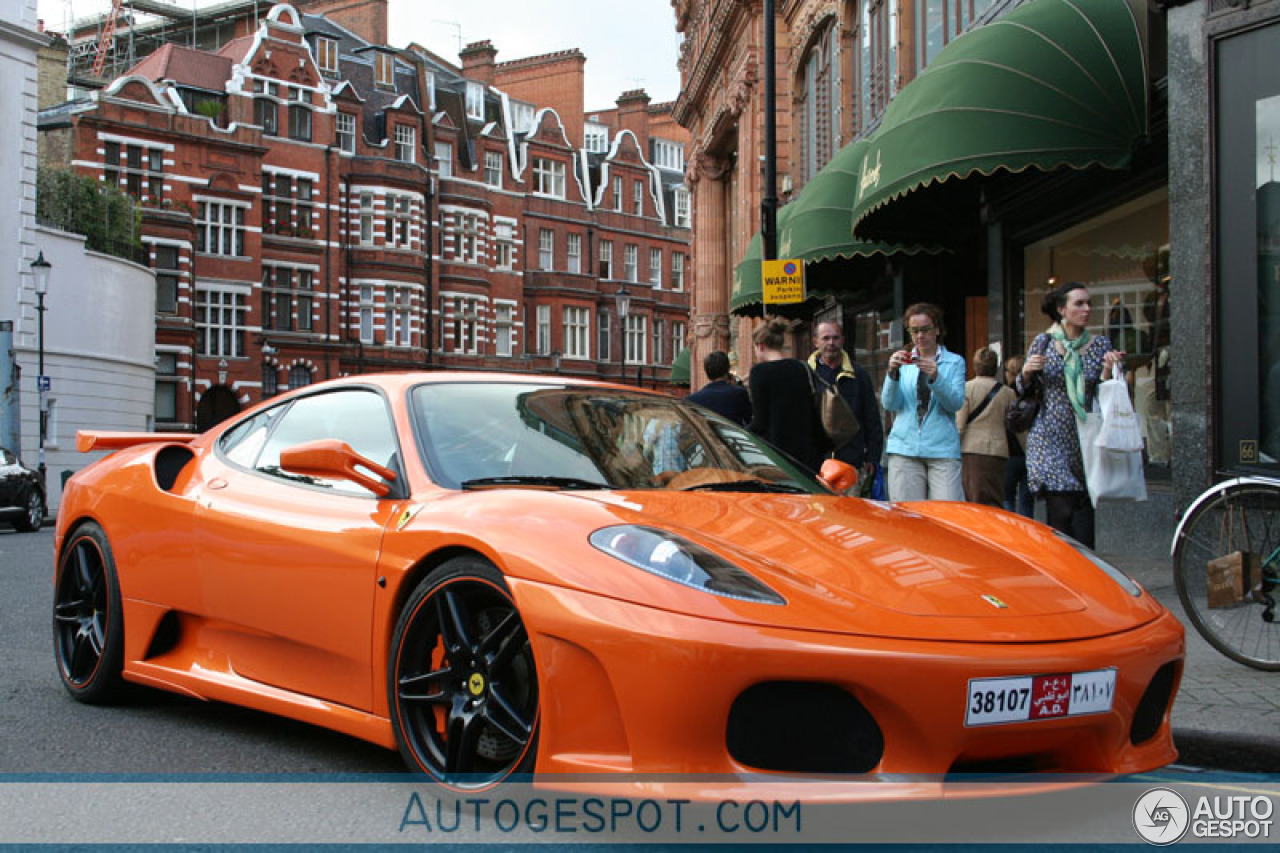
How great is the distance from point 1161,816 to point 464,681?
1.83 metres

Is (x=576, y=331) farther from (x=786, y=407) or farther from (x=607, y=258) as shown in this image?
(x=786, y=407)

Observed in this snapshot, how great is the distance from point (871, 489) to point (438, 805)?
5.97 m

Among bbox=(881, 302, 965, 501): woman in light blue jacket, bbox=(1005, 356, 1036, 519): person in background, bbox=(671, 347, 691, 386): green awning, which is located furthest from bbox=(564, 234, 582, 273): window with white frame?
bbox=(881, 302, 965, 501): woman in light blue jacket

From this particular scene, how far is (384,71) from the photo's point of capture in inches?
2258

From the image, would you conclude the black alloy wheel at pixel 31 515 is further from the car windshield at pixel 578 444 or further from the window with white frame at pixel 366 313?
the window with white frame at pixel 366 313

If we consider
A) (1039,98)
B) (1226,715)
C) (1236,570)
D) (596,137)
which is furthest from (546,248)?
(1226,715)

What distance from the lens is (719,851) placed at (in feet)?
9.46

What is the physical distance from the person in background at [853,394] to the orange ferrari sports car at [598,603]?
392 cm

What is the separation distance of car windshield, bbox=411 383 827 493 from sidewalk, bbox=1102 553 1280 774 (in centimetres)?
143

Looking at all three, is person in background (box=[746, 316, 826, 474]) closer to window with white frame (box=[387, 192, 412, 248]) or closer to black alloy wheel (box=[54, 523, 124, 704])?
black alloy wheel (box=[54, 523, 124, 704])

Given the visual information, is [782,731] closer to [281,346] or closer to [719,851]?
[719,851]

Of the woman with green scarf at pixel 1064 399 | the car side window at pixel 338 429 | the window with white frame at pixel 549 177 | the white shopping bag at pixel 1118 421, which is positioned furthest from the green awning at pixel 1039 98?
the window with white frame at pixel 549 177

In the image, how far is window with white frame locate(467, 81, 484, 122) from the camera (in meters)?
61.0

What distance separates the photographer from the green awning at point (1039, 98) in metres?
9.12
